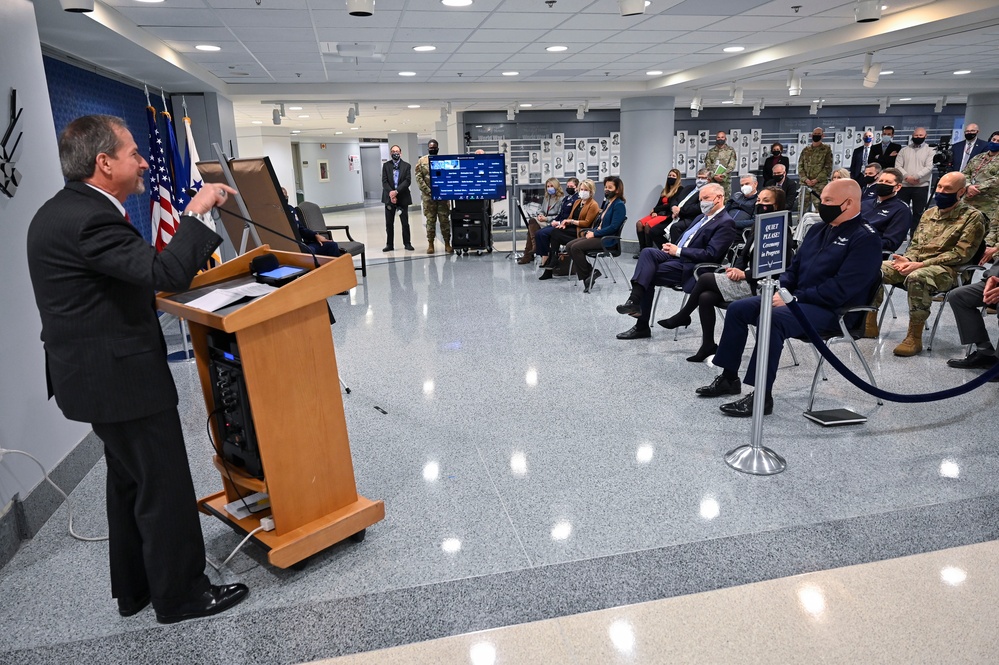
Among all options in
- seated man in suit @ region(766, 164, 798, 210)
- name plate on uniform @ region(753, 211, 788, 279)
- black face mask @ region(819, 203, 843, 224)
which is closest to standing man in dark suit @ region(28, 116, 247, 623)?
name plate on uniform @ region(753, 211, 788, 279)

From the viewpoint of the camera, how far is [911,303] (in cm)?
481

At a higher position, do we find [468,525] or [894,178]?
A: [894,178]

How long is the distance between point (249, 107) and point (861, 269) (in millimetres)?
12019

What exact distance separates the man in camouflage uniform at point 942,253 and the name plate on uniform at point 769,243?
232 cm

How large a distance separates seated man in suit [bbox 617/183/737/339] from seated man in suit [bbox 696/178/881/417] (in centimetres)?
124

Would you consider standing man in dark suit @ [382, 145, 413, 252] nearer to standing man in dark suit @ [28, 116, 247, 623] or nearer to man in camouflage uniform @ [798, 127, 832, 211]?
man in camouflage uniform @ [798, 127, 832, 211]

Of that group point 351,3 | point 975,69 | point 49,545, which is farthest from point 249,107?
point 975,69

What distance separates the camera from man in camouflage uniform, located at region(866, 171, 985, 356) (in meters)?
4.73

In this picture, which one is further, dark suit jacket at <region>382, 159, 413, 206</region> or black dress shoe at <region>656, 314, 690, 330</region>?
dark suit jacket at <region>382, 159, 413, 206</region>

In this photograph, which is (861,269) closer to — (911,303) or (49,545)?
(911,303)

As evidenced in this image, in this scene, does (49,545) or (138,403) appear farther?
(49,545)

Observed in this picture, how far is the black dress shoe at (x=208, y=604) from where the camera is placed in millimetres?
2115

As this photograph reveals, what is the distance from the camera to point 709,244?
5.14 metres

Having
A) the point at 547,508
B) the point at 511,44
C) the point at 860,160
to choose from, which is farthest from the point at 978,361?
the point at 860,160
